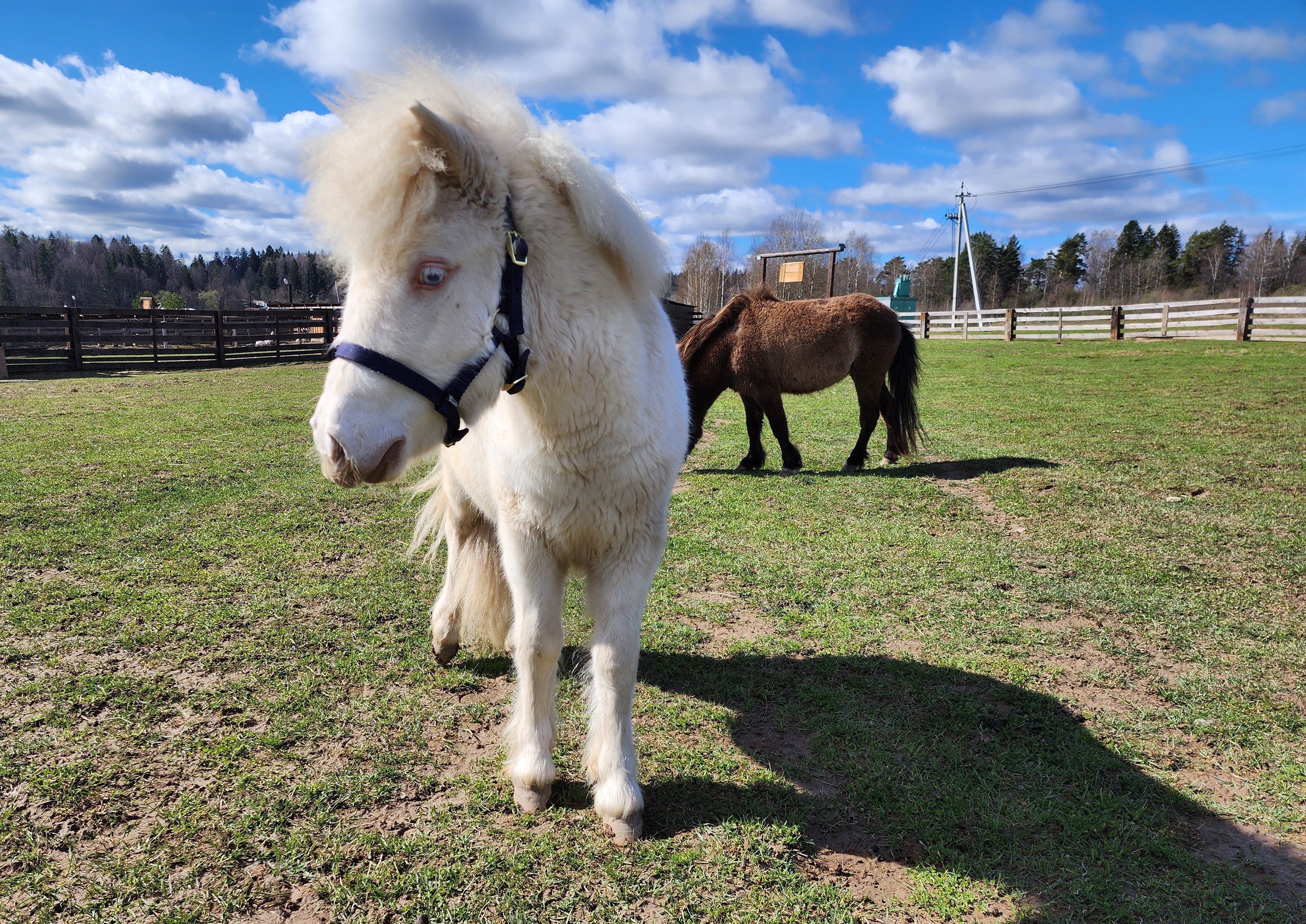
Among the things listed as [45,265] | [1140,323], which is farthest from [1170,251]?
[45,265]

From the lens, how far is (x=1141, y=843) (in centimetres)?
206

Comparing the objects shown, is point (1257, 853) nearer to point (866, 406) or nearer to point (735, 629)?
point (735, 629)

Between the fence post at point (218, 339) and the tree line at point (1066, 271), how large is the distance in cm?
2539

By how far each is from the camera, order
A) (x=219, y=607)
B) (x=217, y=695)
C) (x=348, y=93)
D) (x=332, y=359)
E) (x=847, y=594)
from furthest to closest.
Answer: (x=847, y=594) < (x=219, y=607) < (x=217, y=695) < (x=348, y=93) < (x=332, y=359)

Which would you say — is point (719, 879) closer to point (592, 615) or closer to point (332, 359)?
point (592, 615)

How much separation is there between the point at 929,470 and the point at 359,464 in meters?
6.86

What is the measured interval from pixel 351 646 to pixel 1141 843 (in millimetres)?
3281

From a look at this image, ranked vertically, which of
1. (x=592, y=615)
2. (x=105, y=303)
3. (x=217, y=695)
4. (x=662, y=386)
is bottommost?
(x=217, y=695)

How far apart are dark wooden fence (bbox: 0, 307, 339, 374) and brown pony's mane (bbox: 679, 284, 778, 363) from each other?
35.7ft

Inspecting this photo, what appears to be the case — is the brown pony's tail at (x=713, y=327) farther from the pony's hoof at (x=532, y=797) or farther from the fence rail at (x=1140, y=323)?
the fence rail at (x=1140, y=323)

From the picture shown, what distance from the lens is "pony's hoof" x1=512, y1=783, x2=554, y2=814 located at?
2.20 metres

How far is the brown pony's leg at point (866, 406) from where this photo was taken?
294 inches

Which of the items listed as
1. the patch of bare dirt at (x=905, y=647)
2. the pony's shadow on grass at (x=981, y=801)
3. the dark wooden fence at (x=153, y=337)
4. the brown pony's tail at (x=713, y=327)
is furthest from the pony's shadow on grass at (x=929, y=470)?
the dark wooden fence at (x=153, y=337)

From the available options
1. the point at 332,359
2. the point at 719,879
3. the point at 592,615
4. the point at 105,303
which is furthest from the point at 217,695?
the point at 105,303
